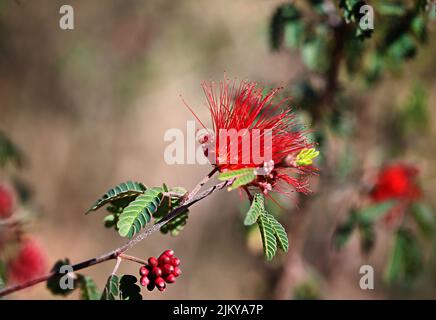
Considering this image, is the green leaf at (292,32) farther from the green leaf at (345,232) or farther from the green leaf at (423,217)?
the green leaf at (423,217)

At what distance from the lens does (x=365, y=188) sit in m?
3.34

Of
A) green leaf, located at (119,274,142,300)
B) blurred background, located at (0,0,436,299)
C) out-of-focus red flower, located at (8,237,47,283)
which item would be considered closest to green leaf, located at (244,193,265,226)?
green leaf, located at (119,274,142,300)

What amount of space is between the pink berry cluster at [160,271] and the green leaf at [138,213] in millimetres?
150

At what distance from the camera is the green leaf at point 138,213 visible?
1465 millimetres

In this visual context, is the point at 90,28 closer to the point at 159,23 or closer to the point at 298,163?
the point at 159,23

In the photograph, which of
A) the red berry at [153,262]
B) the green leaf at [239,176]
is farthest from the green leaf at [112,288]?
the green leaf at [239,176]

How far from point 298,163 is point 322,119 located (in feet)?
5.28

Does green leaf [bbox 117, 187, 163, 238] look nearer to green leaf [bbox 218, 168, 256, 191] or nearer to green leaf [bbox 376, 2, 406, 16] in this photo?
green leaf [bbox 218, 168, 256, 191]

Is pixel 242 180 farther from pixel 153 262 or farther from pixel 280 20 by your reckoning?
pixel 280 20

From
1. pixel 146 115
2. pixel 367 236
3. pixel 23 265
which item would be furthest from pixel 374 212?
pixel 146 115

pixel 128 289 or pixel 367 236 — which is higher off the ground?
pixel 128 289

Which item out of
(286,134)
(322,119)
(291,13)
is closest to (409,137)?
(322,119)

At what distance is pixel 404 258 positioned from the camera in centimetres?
315

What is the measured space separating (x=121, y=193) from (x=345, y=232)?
75.6 inches
